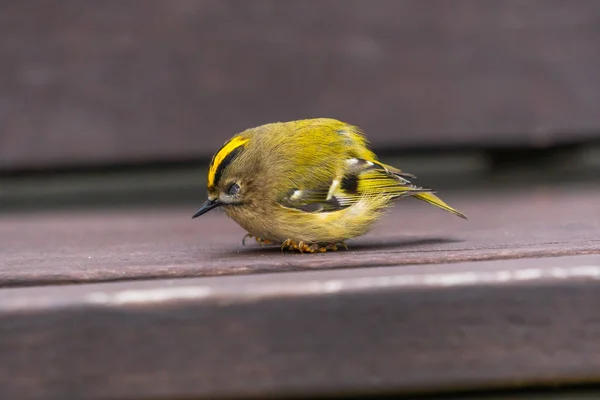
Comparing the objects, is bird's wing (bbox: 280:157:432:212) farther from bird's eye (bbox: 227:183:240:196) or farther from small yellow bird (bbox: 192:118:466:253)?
bird's eye (bbox: 227:183:240:196)

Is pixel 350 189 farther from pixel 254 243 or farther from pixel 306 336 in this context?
pixel 306 336

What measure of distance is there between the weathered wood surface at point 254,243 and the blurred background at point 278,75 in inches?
7.5

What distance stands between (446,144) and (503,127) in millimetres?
185

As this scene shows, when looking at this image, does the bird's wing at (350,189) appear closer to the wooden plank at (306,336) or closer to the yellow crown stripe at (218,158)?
the yellow crown stripe at (218,158)

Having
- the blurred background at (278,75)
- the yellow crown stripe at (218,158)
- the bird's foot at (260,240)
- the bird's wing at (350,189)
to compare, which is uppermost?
the blurred background at (278,75)

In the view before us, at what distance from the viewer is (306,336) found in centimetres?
84

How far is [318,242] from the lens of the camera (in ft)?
4.94

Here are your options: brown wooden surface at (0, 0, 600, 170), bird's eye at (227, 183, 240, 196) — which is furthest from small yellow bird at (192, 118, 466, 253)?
brown wooden surface at (0, 0, 600, 170)

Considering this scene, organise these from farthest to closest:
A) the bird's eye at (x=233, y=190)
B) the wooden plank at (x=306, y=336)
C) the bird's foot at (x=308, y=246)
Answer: the bird's eye at (x=233, y=190), the bird's foot at (x=308, y=246), the wooden plank at (x=306, y=336)

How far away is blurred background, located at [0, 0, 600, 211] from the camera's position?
2.18m

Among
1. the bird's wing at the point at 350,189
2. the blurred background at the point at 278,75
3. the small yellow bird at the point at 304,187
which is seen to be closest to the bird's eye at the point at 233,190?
the small yellow bird at the point at 304,187

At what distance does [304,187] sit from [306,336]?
0.75m

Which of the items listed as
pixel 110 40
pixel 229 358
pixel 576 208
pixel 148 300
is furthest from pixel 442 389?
pixel 110 40

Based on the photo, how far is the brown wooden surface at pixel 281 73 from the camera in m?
2.18
